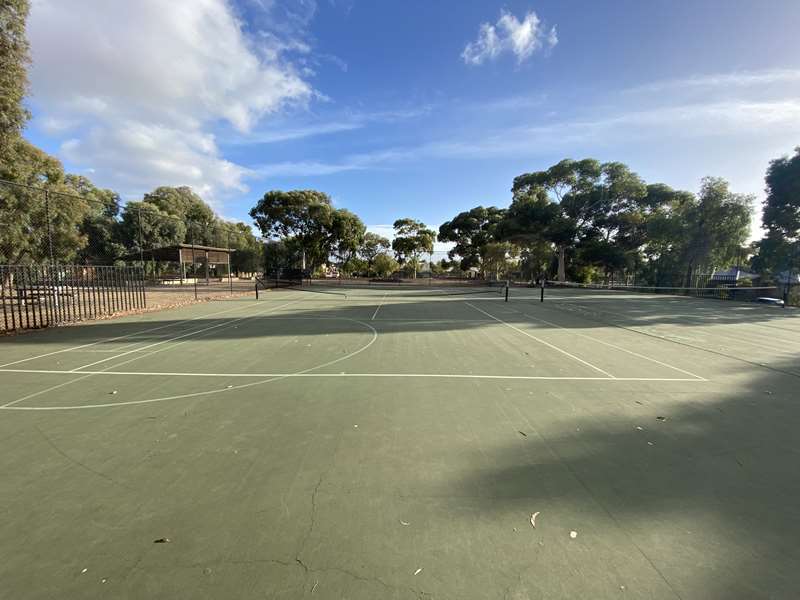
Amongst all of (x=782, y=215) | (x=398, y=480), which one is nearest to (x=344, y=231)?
(x=782, y=215)

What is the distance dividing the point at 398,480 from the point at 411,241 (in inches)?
1722

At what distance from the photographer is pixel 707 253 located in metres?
26.2

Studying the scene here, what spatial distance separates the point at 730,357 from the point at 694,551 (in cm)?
690

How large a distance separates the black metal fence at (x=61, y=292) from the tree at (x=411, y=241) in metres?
33.2

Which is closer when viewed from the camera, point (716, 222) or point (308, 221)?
point (716, 222)

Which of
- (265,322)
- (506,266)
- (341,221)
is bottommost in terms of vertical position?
(265,322)

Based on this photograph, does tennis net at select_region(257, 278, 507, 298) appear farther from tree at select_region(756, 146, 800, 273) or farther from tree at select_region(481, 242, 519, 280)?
tree at select_region(756, 146, 800, 273)

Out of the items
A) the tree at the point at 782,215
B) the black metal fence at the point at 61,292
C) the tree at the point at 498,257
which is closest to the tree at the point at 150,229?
the black metal fence at the point at 61,292

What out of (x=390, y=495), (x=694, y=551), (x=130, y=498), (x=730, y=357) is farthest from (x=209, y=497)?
(x=730, y=357)

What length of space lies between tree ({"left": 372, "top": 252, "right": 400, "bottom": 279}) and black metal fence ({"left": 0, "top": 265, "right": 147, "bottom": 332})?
27.5 meters

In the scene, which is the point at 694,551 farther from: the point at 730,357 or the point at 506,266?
the point at 506,266

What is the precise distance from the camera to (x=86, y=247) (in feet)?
91.4

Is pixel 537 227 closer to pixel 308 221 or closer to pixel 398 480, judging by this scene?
pixel 308 221

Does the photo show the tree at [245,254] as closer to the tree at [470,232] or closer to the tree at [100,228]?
the tree at [100,228]
